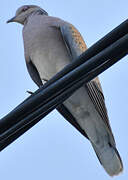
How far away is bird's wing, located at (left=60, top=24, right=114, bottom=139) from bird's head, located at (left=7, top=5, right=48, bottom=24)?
85cm

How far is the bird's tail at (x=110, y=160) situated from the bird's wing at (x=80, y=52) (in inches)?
9.4

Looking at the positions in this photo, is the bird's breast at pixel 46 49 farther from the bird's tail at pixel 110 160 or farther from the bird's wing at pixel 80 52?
the bird's tail at pixel 110 160

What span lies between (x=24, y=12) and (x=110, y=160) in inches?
91.1

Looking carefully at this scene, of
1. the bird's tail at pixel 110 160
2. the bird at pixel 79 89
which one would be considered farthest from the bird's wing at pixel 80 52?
the bird's tail at pixel 110 160

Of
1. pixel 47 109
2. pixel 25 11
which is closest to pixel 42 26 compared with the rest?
pixel 25 11

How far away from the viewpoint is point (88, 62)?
1.84m

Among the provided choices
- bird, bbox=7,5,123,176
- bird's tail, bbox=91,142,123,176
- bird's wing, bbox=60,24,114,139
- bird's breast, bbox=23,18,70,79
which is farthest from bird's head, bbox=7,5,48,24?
bird's tail, bbox=91,142,123,176

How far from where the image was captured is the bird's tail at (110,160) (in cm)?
417

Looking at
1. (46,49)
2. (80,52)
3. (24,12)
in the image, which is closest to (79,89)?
(80,52)

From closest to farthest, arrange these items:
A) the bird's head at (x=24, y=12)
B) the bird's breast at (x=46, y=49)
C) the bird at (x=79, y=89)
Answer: the bird at (x=79, y=89)
the bird's breast at (x=46, y=49)
the bird's head at (x=24, y=12)

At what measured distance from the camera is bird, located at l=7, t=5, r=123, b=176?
14.3 feet

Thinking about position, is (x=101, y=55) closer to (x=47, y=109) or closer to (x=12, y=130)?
(x=47, y=109)

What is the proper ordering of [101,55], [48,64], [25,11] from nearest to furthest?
[101,55]
[48,64]
[25,11]

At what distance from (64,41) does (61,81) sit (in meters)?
2.90
